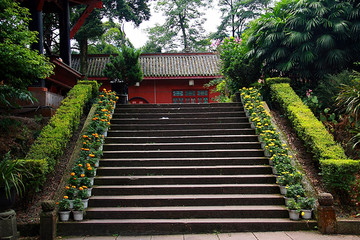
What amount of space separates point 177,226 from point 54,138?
3120mm

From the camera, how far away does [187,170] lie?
20.2 ft

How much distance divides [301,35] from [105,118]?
6.20 m

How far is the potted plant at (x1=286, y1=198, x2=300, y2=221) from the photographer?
4848mm

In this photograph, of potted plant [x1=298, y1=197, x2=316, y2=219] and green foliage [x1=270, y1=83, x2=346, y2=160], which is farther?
green foliage [x1=270, y1=83, x2=346, y2=160]

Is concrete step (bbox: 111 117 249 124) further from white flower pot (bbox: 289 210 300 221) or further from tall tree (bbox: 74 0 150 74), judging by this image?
tall tree (bbox: 74 0 150 74)

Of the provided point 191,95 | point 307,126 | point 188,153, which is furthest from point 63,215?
point 191,95

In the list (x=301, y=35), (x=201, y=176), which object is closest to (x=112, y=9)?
(x=301, y=35)

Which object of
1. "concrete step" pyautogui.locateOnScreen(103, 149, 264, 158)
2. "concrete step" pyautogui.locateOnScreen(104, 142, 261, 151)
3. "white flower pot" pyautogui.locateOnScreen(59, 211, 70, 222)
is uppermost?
"concrete step" pyautogui.locateOnScreen(104, 142, 261, 151)

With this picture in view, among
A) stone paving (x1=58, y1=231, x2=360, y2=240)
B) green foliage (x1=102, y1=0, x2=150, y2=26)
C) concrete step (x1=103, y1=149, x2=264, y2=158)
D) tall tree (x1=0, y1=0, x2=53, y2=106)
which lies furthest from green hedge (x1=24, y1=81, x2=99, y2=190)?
green foliage (x1=102, y1=0, x2=150, y2=26)

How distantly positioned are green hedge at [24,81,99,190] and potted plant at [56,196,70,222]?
0.54 meters

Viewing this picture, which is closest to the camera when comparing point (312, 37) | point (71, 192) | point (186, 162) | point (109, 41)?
point (71, 192)

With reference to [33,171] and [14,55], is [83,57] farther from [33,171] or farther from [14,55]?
[33,171]

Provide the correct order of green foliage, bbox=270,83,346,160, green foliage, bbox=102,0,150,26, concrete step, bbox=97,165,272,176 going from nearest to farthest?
green foliage, bbox=270,83,346,160, concrete step, bbox=97,165,272,176, green foliage, bbox=102,0,150,26

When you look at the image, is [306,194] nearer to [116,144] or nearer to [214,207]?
[214,207]
